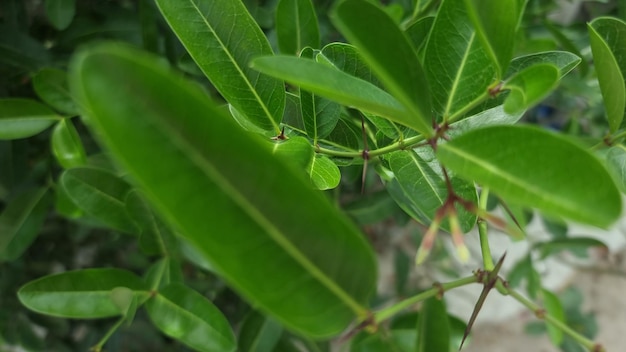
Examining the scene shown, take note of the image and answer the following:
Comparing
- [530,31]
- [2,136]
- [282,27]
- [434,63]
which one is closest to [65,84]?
[2,136]

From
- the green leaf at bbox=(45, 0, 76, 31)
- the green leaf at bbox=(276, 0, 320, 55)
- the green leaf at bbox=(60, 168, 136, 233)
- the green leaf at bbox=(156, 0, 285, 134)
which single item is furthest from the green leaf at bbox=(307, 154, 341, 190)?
the green leaf at bbox=(45, 0, 76, 31)

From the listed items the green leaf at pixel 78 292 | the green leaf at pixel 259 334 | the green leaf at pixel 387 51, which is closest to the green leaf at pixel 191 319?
the green leaf at pixel 78 292

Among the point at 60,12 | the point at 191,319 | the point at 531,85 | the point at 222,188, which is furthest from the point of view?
the point at 60,12

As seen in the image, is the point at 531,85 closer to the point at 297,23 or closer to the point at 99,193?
the point at 297,23

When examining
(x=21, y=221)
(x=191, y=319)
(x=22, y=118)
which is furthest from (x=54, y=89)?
(x=191, y=319)

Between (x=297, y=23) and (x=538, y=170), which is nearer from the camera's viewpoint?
(x=538, y=170)

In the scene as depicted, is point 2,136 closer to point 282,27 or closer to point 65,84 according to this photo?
point 65,84
